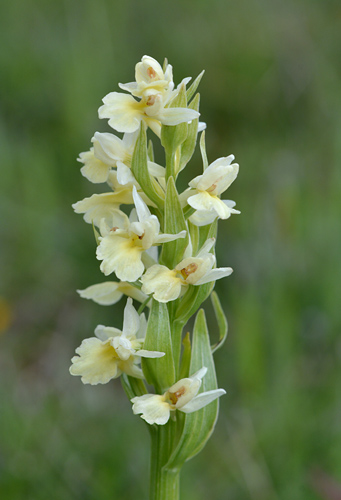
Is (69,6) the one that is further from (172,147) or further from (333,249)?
Result: (172,147)

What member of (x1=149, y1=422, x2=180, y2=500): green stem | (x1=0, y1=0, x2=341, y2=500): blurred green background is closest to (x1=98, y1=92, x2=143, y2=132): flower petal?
(x1=149, y1=422, x2=180, y2=500): green stem

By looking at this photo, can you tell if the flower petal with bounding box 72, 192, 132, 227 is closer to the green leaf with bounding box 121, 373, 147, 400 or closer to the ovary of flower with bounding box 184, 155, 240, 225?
the ovary of flower with bounding box 184, 155, 240, 225

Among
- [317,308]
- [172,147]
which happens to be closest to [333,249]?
[317,308]

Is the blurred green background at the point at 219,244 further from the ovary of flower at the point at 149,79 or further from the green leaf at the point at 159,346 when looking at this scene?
the ovary of flower at the point at 149,79

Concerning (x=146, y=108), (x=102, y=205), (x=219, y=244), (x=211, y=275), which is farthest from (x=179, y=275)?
(x=219, y=244)

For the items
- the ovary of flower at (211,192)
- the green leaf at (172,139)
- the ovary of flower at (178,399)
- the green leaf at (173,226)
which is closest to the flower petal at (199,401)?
the ovary of flower at (178,399)

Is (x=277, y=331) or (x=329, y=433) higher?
(x=277, y=331)

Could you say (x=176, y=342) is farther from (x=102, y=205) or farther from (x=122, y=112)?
(x=122, y=112)

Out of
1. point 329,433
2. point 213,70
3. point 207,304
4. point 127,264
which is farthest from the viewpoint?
point 213,70
